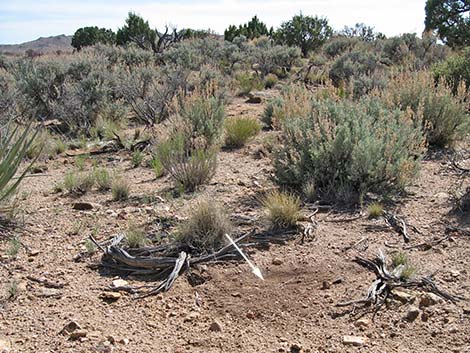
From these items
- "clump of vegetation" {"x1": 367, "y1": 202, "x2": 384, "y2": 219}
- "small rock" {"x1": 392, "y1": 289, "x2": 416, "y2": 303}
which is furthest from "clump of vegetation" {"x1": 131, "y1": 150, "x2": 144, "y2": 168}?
"small rock" {"x1": 392, "y1": 289, "x2": 416, "y2": 303}

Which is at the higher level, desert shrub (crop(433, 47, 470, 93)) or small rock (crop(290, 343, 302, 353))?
desert shrub (crop(433, 47, 470, 93))

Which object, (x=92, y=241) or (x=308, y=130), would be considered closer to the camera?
(x=92, y=241)

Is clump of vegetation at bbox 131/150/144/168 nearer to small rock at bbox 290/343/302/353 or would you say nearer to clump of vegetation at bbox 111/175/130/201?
clump of vegetation at bbox 111/175/130/201

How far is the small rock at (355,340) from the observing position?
346 centimetres

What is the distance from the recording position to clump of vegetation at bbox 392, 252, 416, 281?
4141 mm

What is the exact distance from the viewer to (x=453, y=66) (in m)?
11.4

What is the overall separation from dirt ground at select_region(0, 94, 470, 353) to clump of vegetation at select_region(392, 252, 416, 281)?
152 mm

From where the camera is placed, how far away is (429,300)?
12.6 feet

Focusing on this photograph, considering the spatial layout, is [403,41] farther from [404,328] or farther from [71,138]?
[404,328]

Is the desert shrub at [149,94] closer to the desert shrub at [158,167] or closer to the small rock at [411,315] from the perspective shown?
the desert shrub at [158,167]

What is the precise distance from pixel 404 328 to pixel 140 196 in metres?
3.71

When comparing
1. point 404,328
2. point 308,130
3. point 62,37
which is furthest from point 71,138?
point 62,37

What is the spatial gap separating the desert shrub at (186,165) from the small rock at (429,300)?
3352 millimetres

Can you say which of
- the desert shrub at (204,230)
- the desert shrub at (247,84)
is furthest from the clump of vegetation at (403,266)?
the desert shrub at (247,84)
